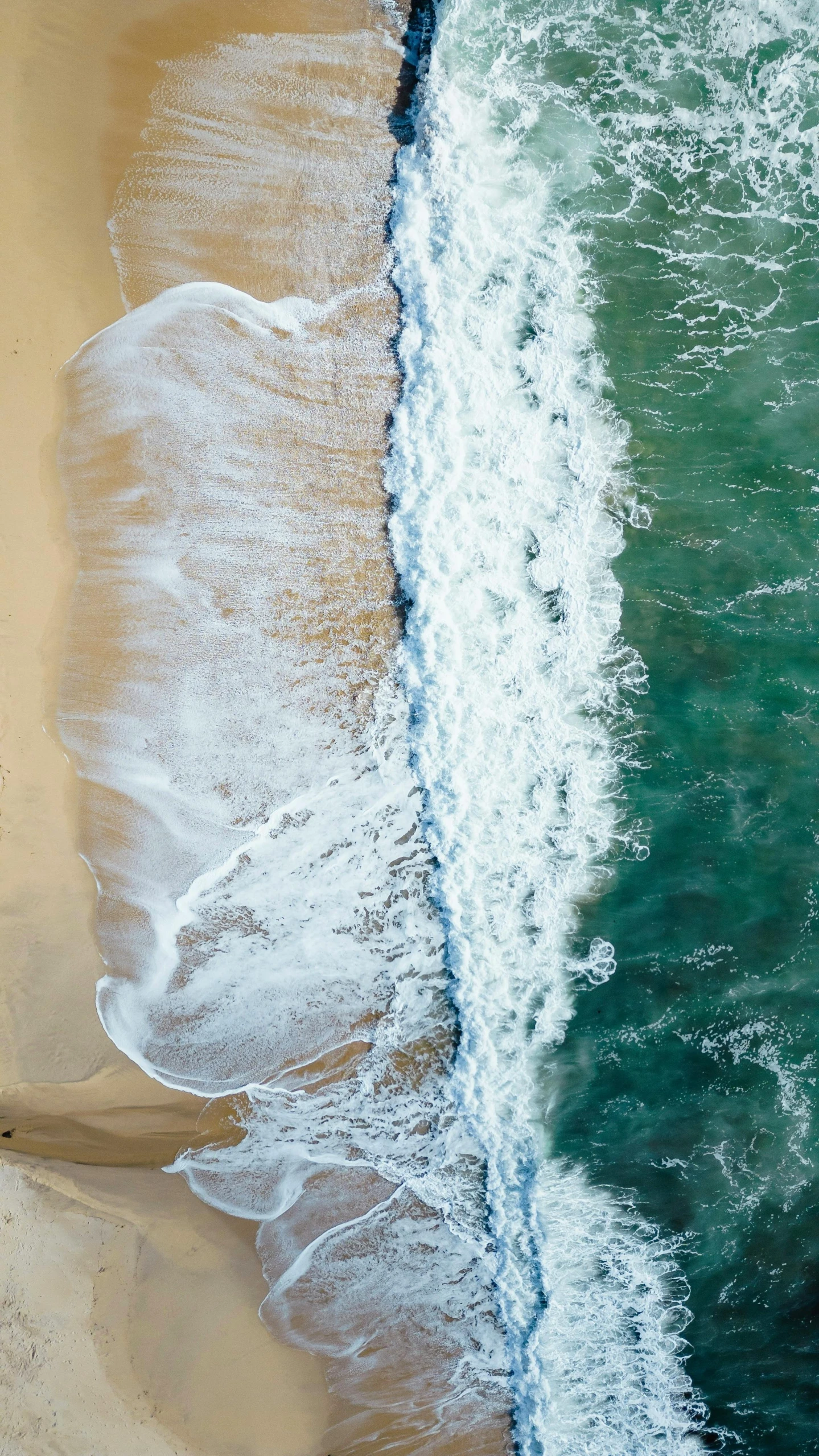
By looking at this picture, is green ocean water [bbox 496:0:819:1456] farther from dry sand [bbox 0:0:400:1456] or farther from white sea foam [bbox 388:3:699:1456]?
dry sand [bbox 0:0:400:1456]

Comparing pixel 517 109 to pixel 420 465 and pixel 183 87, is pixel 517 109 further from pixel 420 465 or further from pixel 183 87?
pixel 420 465

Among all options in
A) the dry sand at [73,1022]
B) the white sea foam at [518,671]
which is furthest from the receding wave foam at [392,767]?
the dry sand at [73,1022]

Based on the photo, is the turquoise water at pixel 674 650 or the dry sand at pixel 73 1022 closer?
the dry sand at pixel 73 1022

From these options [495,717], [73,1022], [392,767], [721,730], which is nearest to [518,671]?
[495,717]

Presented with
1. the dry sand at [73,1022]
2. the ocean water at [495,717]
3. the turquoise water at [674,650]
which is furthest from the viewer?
the turquoise water at [674,650]

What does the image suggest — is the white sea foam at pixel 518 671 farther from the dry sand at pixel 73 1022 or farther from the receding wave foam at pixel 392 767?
the dry sand at pixel 73 1022

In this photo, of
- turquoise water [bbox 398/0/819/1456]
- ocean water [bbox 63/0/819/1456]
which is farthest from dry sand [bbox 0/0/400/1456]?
turquoise water [bbox 398/0/819/1456]

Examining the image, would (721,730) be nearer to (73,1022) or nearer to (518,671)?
(518,671)
